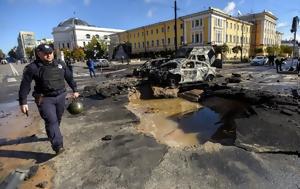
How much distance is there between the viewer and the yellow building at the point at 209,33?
58656 mm

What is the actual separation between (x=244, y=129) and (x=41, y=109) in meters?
4.39

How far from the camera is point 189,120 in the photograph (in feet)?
26.6

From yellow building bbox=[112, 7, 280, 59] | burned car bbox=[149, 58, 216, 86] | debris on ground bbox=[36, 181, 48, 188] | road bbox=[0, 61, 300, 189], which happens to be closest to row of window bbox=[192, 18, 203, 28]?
yellow building bbox=[112, 7, 280, 59]

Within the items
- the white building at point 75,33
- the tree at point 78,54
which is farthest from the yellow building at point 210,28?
the white building at point 75,33

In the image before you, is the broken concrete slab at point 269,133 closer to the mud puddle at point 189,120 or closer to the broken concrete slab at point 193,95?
the mud puddle at point 189,120

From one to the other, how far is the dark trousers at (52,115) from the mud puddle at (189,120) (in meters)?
2.25

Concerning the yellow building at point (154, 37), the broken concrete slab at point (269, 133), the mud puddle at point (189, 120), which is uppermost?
the yellow building at point (154, 37)

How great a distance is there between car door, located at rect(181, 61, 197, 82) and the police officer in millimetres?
9171

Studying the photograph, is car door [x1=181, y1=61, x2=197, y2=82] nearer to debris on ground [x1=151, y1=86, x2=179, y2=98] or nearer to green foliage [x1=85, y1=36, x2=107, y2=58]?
debris on ground [x1=151, y1=86, x2=179, y2=98]

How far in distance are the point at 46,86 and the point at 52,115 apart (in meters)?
0.54

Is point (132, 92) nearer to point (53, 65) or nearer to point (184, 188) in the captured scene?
point (53, 65)

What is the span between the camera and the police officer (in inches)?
172

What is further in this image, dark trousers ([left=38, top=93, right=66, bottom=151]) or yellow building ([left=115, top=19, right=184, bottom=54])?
yellow building ([left=115, top=19, right=184, bottom=54])

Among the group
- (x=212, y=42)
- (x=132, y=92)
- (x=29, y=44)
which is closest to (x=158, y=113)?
(x=132, y=92)
